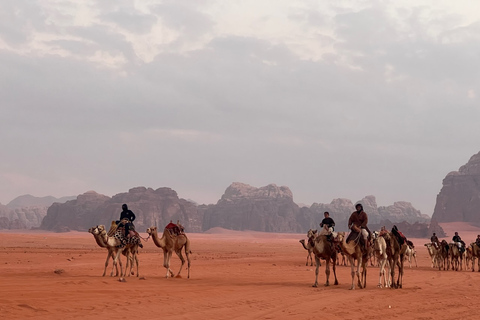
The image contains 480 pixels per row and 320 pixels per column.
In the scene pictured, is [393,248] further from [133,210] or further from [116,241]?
[133,210]

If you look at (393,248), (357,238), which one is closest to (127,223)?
(357,238)

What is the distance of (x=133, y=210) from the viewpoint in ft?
545

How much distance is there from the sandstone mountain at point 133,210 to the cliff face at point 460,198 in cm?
7210

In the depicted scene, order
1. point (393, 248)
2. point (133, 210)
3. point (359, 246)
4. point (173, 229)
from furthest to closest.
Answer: point (133, 210) → point (173, 229) → point (393, 248) → point (359, 246)

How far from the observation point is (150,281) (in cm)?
2191

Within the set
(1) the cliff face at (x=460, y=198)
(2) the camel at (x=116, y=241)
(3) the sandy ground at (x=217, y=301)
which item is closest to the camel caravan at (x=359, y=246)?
(3) the sandy ground at (x=217, y=301)

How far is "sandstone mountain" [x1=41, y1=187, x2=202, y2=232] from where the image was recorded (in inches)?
6462

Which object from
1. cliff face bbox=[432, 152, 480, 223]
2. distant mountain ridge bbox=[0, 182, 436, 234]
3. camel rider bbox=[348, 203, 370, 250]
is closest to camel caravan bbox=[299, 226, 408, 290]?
camel rider bbox=[348, 203, 370, 250]

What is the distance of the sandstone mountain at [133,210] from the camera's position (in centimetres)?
16412

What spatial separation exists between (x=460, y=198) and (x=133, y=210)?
9255 cm

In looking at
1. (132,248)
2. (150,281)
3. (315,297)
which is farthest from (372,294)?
(132,248)

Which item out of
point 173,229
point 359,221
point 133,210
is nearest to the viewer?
point 359,221

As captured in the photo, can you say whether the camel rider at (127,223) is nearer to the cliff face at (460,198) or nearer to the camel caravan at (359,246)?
the camel caravan at (359,246)

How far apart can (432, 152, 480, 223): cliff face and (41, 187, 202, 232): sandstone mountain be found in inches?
2838
